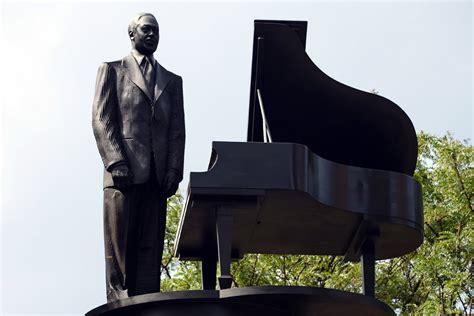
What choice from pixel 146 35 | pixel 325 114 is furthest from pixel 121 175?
pixel 325 114

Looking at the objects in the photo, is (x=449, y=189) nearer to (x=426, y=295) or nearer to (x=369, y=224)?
(x=426, y=295)

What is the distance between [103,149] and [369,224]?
310 cm

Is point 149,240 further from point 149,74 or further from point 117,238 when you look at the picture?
point 149,74

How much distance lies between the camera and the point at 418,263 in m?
18.9

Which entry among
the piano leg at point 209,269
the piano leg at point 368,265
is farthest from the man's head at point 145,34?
the piano leg at point 368,265

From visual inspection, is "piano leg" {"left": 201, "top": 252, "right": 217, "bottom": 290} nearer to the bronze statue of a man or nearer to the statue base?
the bronze statue of a man

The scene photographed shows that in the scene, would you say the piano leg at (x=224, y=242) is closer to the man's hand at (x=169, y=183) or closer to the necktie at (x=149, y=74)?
the man's hand at (x=169, y=183)

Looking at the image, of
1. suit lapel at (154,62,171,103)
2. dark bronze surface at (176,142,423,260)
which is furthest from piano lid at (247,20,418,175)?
suit lapel at (154,62,171,103)

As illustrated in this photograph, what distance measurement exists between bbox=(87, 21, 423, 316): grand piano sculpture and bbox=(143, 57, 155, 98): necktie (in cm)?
113

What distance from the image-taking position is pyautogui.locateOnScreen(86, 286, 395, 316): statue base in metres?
9.77

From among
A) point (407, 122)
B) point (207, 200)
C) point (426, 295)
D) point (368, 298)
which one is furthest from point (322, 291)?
point (426, 295)

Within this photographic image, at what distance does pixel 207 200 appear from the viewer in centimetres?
1033

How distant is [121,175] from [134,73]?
117cm

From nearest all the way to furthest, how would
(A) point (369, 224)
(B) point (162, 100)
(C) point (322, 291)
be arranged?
(C) point (322, 291) < (B) point (162, 100) < (A) point (369, 224)
